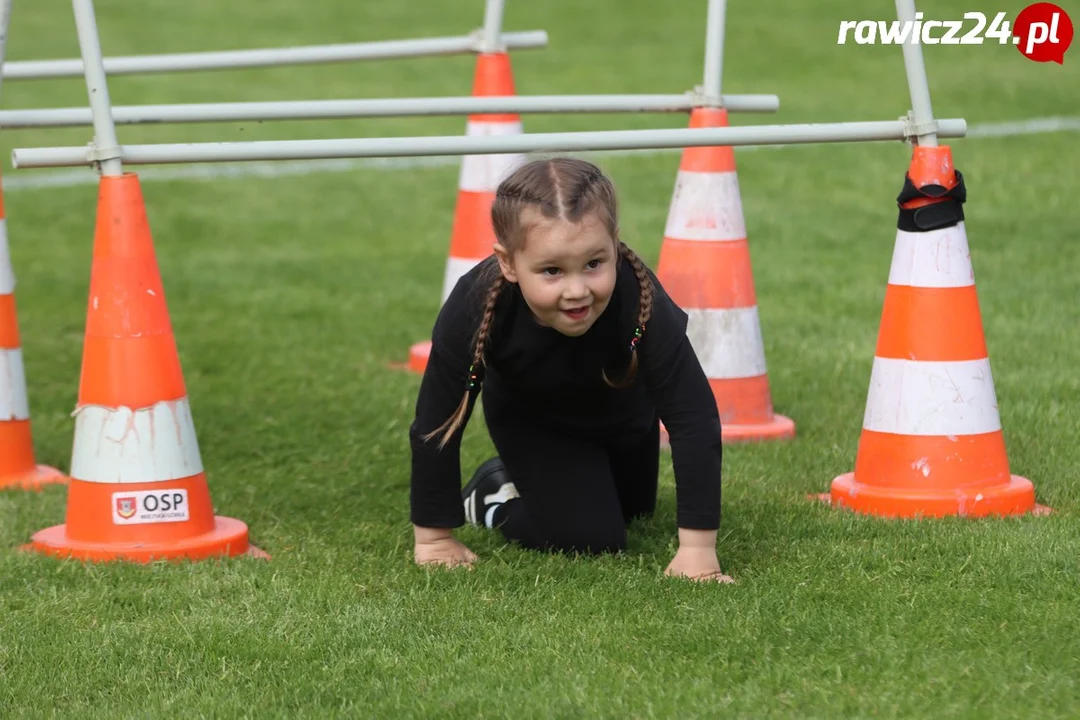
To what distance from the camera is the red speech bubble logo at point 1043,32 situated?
11867 millimetres

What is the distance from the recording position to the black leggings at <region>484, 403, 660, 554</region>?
13.7ft

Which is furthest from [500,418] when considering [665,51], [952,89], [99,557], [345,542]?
[665,51]

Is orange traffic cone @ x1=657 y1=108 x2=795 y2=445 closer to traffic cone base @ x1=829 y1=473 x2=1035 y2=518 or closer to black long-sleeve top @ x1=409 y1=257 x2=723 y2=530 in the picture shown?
traffic cone base @ x1=829 y1=473 x2=1035 y2=518

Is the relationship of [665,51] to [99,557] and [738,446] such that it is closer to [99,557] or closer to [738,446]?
[738,446]

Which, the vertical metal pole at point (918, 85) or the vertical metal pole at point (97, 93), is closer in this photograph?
the vertical metal pole at point (97, 93)

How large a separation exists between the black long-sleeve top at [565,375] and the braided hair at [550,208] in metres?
0.03

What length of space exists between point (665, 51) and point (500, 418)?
1384 centimetres

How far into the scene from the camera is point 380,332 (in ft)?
23.8

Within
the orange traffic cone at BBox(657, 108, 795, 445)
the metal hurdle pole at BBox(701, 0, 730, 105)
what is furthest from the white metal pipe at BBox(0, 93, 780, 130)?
the orange traffic cone at BBox(657, 108, 795, 445)

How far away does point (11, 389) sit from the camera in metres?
5.04

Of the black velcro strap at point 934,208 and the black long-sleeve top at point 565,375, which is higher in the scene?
the black velcro strap at point 934,208

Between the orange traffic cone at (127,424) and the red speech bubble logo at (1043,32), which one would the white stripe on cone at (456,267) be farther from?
the red speech bubble logo at (1043,32)

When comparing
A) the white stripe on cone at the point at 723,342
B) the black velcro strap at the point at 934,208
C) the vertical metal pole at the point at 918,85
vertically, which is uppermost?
the vertical metal pole at the point at 918,85

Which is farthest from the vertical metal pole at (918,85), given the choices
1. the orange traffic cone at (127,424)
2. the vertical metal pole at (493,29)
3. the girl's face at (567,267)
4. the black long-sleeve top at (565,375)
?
the vertical metal pole at (493,29)
